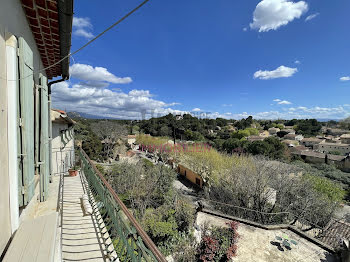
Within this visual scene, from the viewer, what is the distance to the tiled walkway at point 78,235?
2.86m

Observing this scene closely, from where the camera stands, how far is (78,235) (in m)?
3.38

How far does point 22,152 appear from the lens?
1.91m

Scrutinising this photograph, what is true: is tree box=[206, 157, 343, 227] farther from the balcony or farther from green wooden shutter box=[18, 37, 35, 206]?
green wooden shutter box=[18, 37, 35, 206]

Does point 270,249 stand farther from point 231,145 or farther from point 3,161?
point 231,145

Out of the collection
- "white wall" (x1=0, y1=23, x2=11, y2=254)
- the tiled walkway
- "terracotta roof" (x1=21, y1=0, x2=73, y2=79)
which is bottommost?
the tiled walkway

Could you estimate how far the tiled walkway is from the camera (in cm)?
286

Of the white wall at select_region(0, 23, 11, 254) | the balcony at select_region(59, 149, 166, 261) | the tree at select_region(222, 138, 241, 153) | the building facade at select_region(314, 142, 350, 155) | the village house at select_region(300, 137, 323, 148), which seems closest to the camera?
the white wall at select_region(0, 23, 11, 254)

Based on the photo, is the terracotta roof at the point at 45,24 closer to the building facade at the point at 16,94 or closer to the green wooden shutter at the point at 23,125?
the building facade at the point at 16,94

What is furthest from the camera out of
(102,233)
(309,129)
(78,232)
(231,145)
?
(309,129)

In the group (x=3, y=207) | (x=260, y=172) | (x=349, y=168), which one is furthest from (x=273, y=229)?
(x=349, y=168)

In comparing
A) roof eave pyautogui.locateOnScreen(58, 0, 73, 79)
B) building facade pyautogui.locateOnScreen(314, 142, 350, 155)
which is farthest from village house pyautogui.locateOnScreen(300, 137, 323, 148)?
roof eave pyautogui.locateOnScreen(58, 0, 73, 79)

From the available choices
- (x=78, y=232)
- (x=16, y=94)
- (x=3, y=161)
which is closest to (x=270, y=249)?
(x=78, y=232)

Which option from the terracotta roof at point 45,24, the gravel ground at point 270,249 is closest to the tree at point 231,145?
the gravel ground at point 270,249

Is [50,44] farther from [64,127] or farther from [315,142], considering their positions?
[315,142]
